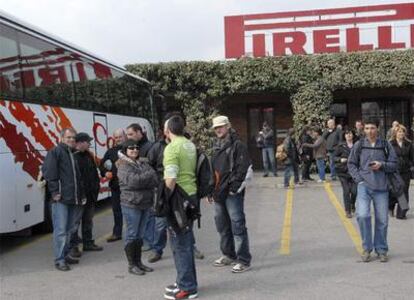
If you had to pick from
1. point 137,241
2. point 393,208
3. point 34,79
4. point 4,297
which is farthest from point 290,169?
point 4,297

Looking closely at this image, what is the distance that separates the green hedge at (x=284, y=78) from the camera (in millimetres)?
17844

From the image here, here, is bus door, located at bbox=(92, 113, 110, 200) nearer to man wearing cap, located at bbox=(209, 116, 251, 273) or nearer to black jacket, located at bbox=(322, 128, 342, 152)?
man wearing cap, located at bbox=(209, 116, 251, 273)

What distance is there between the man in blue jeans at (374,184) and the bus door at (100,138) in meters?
5.80

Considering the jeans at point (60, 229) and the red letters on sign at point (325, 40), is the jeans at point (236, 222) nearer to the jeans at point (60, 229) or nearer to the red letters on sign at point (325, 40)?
the jeans at point (60, 229)

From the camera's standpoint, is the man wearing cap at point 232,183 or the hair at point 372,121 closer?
the man wearing cap at point 232,183

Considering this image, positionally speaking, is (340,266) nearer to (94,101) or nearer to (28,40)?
(28,40)

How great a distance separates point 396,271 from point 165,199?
276 cm

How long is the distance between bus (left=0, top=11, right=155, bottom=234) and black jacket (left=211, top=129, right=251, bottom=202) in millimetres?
2305

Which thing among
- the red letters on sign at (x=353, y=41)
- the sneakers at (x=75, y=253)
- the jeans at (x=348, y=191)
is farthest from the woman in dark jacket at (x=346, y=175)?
the red letters on sign at (x=353, y=41)

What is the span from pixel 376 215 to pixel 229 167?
186cm

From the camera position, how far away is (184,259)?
5219 millimetres

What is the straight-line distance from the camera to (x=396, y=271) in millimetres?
6109

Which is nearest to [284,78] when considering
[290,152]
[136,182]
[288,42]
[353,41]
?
[288,42]

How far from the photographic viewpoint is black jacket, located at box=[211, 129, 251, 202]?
6.14m
